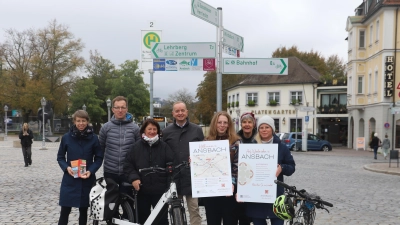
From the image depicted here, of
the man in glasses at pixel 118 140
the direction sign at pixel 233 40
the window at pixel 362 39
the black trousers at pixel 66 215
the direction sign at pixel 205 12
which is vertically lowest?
the black trousers at pixel 66 215

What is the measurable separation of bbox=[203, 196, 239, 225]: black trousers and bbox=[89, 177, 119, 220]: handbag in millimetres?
1164

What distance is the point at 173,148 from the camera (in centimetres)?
596

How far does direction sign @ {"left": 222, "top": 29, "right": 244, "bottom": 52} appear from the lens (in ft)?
27.3

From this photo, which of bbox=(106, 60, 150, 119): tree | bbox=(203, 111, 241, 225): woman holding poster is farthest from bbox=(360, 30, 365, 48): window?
bbox=(106, 60, 150, 119): tree

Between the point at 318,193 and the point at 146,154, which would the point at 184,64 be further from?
the point at 318,193

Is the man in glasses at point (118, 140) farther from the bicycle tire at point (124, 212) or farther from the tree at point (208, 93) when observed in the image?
the tree at point (208, 93)

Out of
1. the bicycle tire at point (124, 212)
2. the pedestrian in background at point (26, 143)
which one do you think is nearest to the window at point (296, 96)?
the pedestrian in background at point (26, 143)

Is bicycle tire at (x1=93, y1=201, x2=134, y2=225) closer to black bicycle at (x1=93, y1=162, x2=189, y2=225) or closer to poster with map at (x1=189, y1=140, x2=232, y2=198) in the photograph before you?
black bicycle at (x1=93, y1=162, x2=189, y2=225)

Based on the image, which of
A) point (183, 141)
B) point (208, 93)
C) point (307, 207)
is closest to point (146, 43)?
point (183, 141)

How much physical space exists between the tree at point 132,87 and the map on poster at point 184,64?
63.5m

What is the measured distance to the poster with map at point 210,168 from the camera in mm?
5332

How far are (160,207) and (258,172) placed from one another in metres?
1.24

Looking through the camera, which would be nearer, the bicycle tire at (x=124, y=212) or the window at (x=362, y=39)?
the bicycle tire at (x=124, y=212)

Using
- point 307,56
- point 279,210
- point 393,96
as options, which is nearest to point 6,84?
point 307,56
